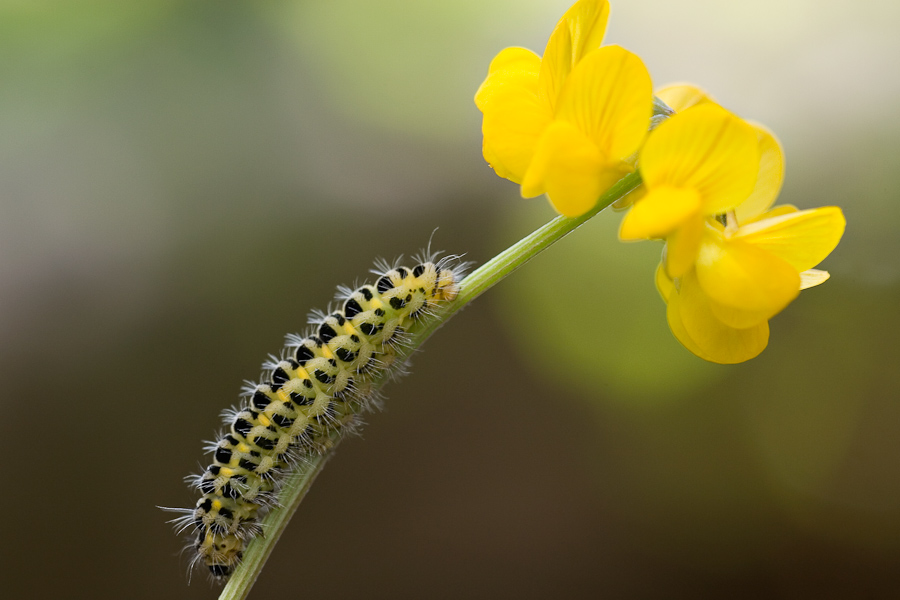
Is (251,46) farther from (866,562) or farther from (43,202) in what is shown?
(866,562)

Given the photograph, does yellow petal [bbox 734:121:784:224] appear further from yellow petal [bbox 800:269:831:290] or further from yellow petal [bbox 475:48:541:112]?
yellow petal [bbox 475:48:541:112]

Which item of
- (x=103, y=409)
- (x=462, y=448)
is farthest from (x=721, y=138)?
(x=103, y=409)

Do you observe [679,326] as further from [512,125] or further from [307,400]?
[307,400]

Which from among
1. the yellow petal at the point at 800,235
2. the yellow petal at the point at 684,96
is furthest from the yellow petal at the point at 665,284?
the yellow petal at the point at 684,96

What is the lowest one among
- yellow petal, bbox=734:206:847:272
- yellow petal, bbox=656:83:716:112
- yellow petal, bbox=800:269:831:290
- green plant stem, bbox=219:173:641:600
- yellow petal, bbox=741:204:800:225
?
green plant stem, bbox=219:173:641:600

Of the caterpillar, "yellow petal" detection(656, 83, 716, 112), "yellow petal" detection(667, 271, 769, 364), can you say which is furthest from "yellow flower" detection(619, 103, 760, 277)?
the caterpillar

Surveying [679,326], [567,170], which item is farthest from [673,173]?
[679,326]

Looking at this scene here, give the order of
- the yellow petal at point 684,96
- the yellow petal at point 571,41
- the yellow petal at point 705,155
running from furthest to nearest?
the yellow petal at point 684,96
the yellow petal at point 571,41
the yellow petal at point 705,155

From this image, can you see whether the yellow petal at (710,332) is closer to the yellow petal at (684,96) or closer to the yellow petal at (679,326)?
the yellow petal at (679,326)
